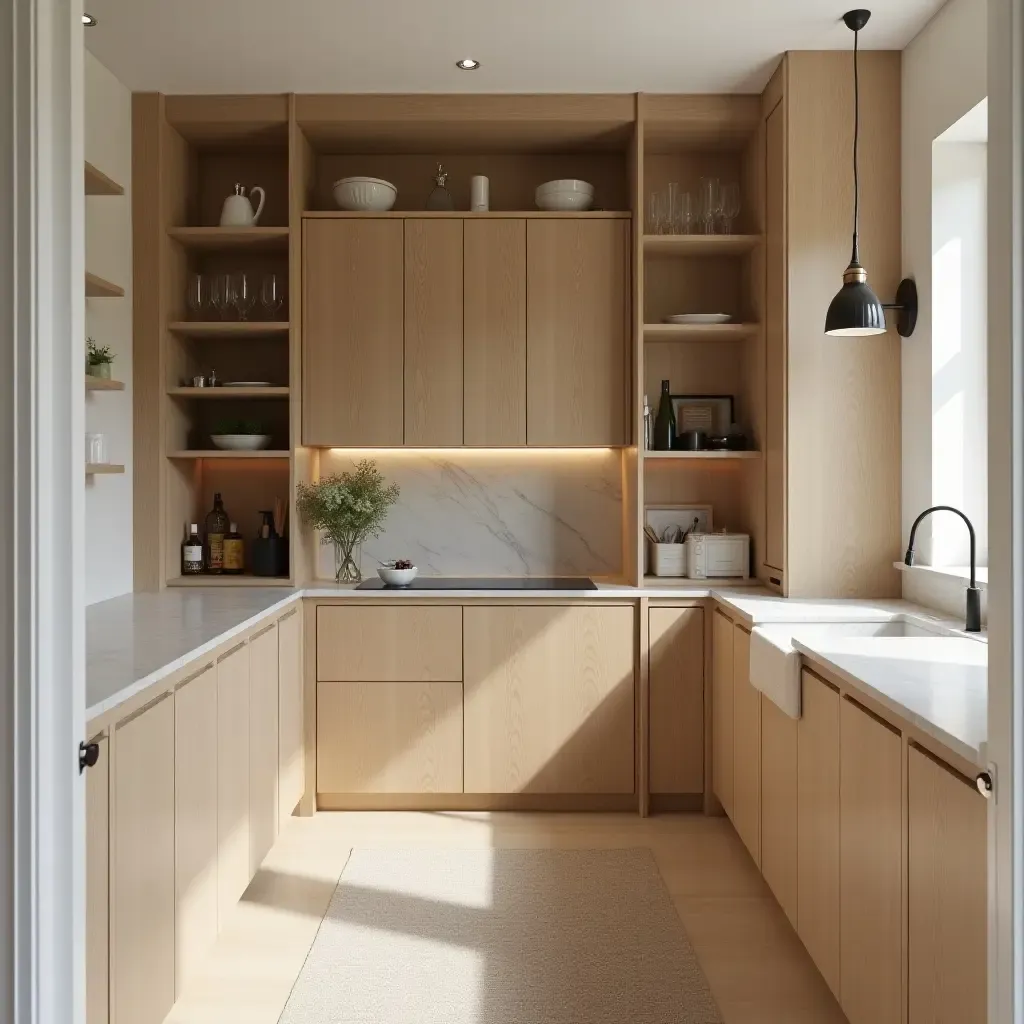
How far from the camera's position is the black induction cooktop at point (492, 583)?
363 centimetres

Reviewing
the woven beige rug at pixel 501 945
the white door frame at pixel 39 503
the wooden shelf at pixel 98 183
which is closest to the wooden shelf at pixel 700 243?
the wooden shelf at pixel 98 183

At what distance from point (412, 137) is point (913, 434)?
2.18 m

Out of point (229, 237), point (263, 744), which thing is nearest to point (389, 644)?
point (263, 744)

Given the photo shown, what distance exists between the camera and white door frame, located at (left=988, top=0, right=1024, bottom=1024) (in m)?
A: 1.20

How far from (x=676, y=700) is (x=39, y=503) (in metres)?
2.71

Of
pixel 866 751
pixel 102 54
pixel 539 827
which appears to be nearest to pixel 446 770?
pixel 539 827

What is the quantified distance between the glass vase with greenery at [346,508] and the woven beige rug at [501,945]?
1.18 m

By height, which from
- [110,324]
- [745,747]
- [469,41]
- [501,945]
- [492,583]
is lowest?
[501,945]

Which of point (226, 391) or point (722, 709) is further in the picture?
point (226, 391)

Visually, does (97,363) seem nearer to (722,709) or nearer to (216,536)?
(216,536)

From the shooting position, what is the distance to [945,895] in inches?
60.2

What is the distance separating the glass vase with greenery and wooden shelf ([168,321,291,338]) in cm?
61

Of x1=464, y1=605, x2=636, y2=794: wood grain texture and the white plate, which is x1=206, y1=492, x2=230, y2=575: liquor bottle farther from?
the white plate

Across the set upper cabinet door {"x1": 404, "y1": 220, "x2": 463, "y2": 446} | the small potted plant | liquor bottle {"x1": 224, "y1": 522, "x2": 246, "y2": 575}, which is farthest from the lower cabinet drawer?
the small potted plant
